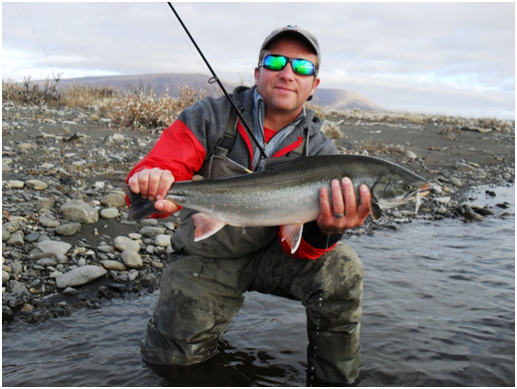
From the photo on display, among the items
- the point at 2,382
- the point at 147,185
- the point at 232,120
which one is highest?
the point at 232,120

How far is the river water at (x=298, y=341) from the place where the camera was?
4.21 meters

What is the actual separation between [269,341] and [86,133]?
903 cm

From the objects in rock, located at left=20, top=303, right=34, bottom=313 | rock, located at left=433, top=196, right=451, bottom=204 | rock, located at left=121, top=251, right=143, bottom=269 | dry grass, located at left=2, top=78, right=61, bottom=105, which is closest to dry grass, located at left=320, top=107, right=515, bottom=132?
dry grass, located at left=2, top=78, right=61, bottom=105

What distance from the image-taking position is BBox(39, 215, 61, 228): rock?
6.33 m

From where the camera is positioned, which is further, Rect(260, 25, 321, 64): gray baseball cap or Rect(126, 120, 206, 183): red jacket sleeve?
Rect(260, 25, 321, 64): gray baseball cap

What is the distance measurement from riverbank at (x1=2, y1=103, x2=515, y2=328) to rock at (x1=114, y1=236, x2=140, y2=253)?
0.01 meters

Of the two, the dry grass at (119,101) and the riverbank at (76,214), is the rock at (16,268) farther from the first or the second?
the dry grass at (119,101)

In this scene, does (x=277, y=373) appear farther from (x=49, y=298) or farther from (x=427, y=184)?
(x=49, y=298)

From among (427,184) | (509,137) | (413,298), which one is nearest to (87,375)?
(427,184)

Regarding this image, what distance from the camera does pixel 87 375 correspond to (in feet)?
13.6

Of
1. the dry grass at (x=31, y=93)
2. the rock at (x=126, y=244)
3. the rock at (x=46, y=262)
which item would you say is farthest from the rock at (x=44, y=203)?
the dry grass at (x=31, y=93)

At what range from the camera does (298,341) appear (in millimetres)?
4930

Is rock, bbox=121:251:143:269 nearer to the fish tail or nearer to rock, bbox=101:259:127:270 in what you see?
rock, bbox=101:259:127:270

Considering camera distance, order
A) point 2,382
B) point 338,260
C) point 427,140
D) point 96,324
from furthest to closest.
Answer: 1. point 427,140
2. point 96,324
3. point 338,260
4. point 2,382
